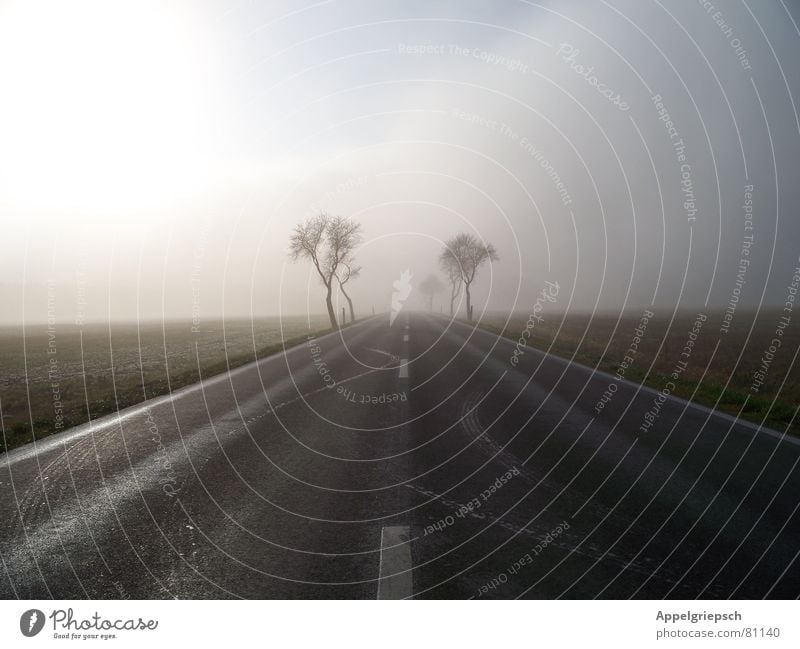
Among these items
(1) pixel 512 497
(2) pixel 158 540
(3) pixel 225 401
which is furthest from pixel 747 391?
(2) pixel 158 540

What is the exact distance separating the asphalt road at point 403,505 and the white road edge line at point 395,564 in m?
0.02

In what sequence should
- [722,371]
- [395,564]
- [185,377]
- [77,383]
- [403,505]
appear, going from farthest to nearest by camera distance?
[722,371] < [77,383] < [185,377] < [403,505] < [395,564]

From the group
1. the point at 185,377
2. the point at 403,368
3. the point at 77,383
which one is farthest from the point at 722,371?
the point at 77,383

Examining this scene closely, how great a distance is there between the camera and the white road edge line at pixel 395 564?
3.18 metres

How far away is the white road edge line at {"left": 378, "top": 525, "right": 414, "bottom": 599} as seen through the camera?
318 cm

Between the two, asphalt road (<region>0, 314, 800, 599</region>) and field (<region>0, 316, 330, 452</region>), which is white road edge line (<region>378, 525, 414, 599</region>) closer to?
asphalt road (<region>0, 314, 800, 599</region>)

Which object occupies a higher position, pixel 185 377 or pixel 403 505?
pixel 403 505

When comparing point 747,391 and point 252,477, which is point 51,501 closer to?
point 252,477

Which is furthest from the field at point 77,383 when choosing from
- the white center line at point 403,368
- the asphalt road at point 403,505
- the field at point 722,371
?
the field at point 722,371
